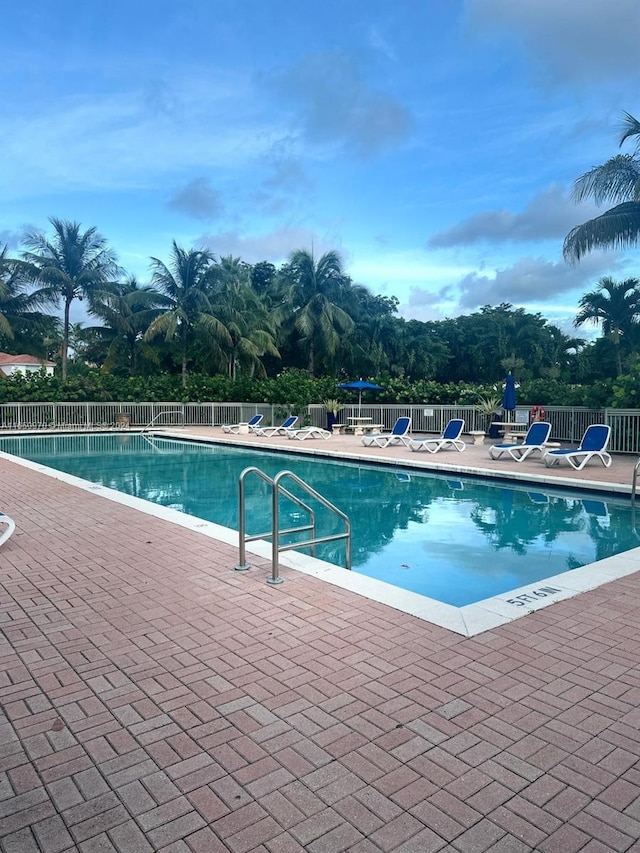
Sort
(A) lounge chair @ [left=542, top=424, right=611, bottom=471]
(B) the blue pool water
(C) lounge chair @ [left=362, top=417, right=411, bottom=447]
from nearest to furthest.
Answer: (B) the blue pool water
(A) lounge chair @ [left=542, top=424, right=611, bottom=471]
(C) lounge chair @ [left=362, top=417, right=411, bottom=447]

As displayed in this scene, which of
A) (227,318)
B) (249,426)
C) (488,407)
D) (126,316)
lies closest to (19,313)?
(126,316)

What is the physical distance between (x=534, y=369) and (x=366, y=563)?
31.6 m

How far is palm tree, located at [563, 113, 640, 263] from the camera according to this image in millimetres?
15531

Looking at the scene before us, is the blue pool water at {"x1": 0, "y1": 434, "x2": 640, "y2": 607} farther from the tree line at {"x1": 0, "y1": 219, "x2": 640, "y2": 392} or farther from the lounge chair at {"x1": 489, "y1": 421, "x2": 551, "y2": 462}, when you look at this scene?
the tree line at {"x1": 0, "y1": 219, "x2": 640, "y2": 392}

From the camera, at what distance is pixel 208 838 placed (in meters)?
2.02

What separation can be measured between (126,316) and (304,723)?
28.1 metres

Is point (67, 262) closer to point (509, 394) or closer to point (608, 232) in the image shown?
point (509, 394)

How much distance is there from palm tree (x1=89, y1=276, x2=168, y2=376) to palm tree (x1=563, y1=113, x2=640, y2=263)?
18.8 m

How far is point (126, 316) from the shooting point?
28.5m

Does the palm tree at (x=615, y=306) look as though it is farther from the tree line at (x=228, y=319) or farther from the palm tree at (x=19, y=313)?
the palm tree at (x=19, y=313)

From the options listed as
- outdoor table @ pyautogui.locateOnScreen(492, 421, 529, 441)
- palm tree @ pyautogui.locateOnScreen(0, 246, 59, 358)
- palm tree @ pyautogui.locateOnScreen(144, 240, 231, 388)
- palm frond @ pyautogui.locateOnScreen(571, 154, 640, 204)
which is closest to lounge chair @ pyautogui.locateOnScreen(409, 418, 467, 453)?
outdoor table @ pyautogui.locateOnScreen(492, 421, 529, 441)

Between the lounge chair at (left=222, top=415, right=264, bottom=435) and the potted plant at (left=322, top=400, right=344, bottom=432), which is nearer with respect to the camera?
the potted plant at (left=322, top=400, right=344, bottom=432)

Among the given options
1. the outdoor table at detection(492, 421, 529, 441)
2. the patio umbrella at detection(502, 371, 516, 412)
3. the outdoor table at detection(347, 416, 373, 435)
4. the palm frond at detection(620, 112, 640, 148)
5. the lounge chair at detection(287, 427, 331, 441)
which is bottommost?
the lounge chair at detection(287, 427, 331, 441)

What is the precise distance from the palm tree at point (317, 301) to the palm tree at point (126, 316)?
6505mm
